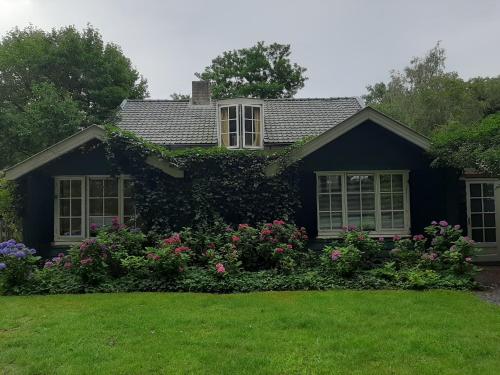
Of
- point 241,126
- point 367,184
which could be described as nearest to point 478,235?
point 367,184

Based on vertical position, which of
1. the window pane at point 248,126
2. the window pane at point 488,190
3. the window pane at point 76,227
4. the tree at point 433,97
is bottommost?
the window pane at point 76,227

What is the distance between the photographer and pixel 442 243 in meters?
9.43

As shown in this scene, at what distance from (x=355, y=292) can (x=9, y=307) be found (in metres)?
5.76

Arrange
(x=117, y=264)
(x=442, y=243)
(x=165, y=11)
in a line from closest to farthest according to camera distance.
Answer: (x=117, y=264), (x=442, y=243), (x=165, y=11)

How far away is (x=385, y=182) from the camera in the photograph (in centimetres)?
1129

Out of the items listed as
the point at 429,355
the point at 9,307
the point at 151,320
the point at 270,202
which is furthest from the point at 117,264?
the point at 429,355

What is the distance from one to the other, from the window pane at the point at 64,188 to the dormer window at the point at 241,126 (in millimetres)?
4642

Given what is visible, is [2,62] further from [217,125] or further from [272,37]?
[272,37]

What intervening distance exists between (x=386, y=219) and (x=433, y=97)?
20.7 metres

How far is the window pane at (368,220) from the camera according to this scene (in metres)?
11.2

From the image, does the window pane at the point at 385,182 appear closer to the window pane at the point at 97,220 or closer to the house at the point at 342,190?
the house at the point at 342,190

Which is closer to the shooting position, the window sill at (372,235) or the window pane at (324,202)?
the window sill at (372,235)

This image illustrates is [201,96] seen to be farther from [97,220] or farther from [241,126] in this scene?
[97,220]

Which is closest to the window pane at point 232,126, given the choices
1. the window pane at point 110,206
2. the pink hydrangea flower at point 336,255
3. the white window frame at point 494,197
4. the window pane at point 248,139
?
the window pane at point 248,139
